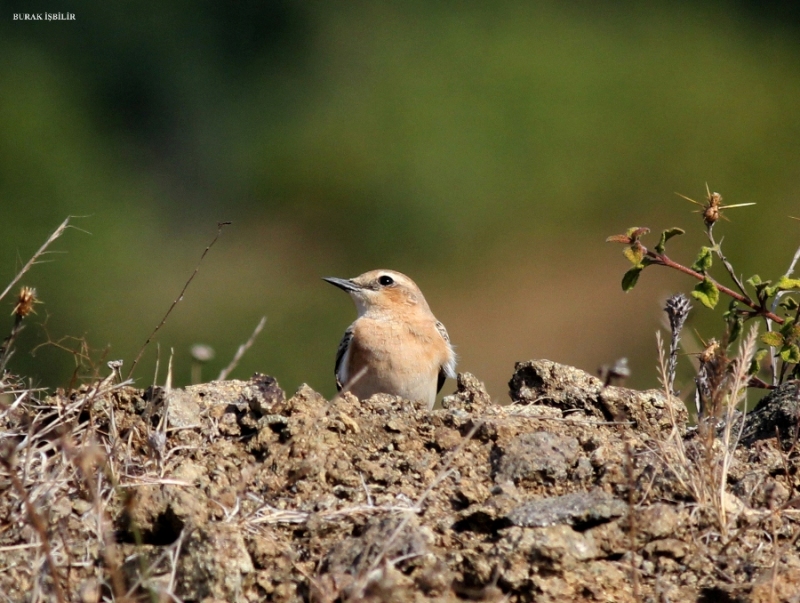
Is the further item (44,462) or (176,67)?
(176,67)

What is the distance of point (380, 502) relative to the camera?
5105 mm

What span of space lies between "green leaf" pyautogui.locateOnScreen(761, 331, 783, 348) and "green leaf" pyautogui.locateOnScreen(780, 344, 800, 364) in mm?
47

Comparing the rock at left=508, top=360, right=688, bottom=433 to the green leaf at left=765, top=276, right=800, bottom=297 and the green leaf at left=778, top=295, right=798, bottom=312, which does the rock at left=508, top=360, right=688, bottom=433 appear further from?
the green leaf at left=778, top=295, right=798, bottom=312

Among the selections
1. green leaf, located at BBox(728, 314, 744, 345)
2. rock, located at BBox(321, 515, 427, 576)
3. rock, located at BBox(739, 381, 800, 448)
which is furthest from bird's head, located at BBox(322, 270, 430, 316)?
rock, located at BBox(321, 515, 427, 576)

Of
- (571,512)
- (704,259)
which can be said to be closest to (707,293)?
(704,259)

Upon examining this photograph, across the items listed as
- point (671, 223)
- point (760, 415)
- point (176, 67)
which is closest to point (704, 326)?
point (671, 223)

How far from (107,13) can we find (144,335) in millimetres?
10893

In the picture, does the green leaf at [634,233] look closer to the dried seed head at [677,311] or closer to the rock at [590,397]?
the dried seed head at [677,311]

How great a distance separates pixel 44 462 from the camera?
5.14 metres

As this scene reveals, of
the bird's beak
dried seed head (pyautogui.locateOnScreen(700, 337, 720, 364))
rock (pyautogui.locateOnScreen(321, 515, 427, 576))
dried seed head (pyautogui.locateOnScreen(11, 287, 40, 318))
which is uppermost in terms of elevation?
the bird's beak

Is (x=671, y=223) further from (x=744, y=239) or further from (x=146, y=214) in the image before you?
(x=146, y=214)

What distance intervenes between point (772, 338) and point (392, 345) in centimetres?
311

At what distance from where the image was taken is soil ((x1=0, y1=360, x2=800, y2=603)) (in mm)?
4535

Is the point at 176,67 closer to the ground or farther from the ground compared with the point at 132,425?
farther from the ground
